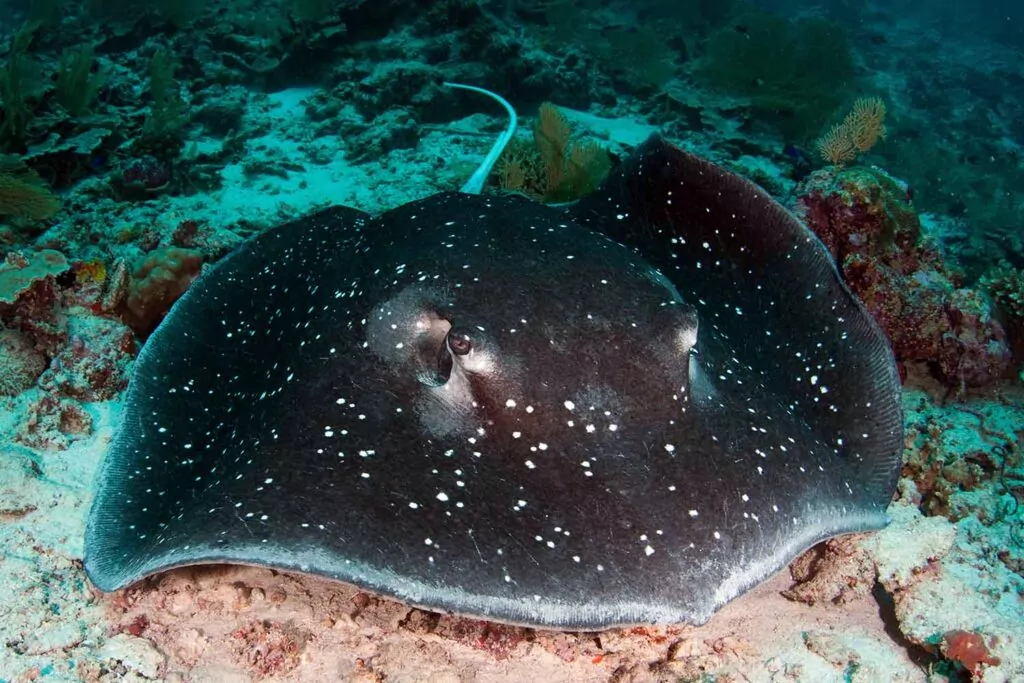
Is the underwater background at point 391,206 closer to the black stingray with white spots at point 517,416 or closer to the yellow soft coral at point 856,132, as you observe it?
the yellow soft coral at point 856,132

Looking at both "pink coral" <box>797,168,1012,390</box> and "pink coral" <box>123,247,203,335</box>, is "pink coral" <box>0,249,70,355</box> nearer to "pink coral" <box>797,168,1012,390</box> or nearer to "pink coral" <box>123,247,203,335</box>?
"pink coral" <box>123,247,203,335</box>

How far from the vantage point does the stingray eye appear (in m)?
3.21

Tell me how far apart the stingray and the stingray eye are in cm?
1

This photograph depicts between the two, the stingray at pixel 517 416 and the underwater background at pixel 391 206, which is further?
the underwater background at pixel 391 206

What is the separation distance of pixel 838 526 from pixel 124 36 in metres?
18.4

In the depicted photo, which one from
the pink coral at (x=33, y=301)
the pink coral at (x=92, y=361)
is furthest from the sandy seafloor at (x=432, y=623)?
the pink coral at (x=33, y=301)

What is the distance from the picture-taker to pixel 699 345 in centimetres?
A: 378

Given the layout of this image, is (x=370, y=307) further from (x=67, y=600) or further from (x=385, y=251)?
(x=67, y=600)

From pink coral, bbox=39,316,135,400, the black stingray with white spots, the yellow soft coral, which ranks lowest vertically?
pink coral, bbox=39,316,135,400

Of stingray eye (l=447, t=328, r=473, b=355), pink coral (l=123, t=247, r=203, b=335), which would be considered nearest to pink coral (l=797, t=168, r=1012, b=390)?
stingray eye (l=447, t=328, r=473, b=355)

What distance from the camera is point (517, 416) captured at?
10.2 ft

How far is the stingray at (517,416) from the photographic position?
104 inches

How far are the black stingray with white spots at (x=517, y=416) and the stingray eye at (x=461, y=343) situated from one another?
0.01 meters

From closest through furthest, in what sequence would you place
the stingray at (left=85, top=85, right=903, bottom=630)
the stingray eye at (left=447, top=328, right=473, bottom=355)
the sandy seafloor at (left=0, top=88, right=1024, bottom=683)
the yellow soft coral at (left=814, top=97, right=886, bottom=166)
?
the stingray at (left=85, top=85, right=903, bottom=630) → the stingray eye at (left=447, top=328, right=473, bottom=355) → the sandy seafloor at (left=0, top=88, right=1024, bottom=683) → the yellow soft coral at (left=814, top=97, right=886, bottom=166)
